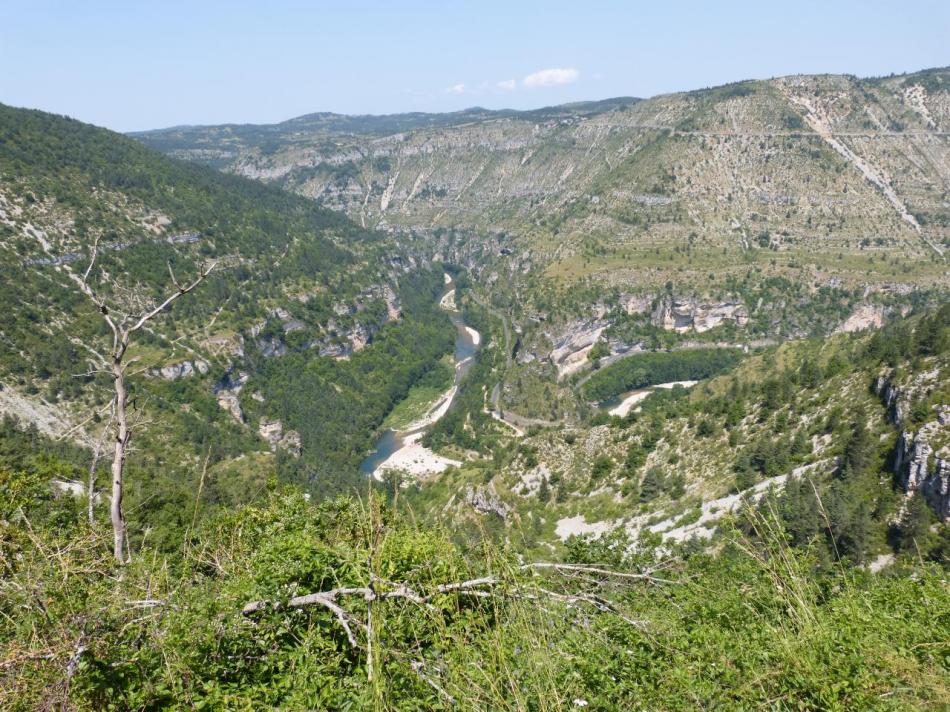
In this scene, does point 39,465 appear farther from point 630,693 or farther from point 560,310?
point 560,310

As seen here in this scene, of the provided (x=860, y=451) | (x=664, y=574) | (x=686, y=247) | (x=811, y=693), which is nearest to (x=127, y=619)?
(x=811, y=693)

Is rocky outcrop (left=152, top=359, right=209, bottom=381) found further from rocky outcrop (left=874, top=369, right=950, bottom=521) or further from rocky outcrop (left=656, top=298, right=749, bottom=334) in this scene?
rocky outcrop (left=656, top=298, right=749, bottom=334)

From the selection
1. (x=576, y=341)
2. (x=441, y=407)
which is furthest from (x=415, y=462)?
(x=576, y=341)

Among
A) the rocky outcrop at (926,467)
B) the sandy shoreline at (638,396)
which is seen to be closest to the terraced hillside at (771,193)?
the sandy shoreline at (638,396)

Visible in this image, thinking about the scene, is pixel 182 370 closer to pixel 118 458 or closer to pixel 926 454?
pixel 118 458

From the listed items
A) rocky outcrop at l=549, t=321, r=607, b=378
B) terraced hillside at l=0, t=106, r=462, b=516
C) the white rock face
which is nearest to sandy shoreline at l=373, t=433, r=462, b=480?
terraced hillside at l=0, t=106, r=462, b=516

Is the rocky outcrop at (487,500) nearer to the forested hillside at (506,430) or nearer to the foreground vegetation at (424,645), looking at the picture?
the forested hillside at (506,430)
